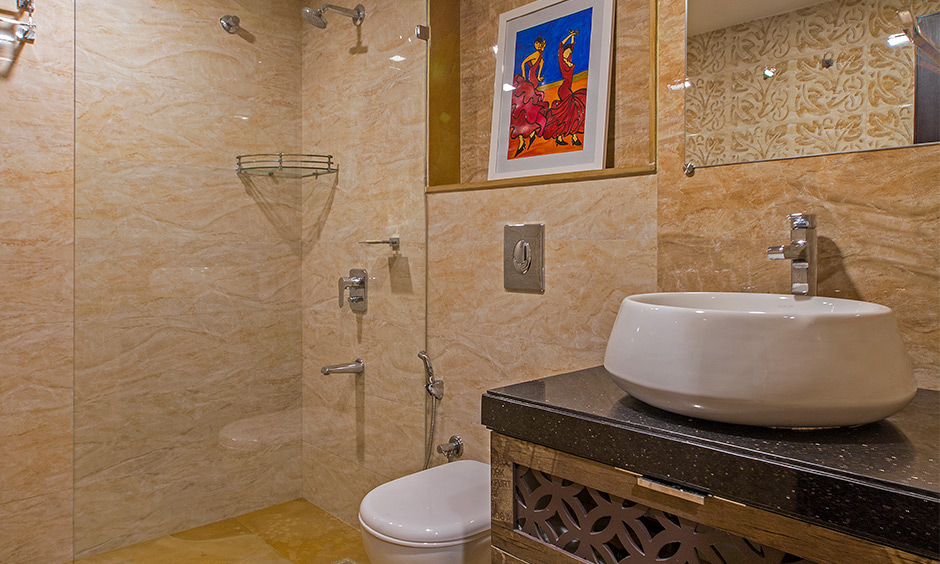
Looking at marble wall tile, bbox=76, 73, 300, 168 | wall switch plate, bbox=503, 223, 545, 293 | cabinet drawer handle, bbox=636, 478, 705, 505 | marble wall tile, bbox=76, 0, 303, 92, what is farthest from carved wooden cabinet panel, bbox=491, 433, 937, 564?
marble wall tile, bbox=76, 0, 303, 92

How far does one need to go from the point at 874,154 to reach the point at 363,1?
173 cm

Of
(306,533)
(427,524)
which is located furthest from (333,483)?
(427,524)

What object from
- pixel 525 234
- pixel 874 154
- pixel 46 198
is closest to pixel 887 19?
pixel 874 154

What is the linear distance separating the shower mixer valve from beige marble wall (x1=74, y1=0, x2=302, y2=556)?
0.55 ft

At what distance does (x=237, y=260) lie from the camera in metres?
2.02

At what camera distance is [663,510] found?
0.88 metres

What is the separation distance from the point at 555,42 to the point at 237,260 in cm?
127

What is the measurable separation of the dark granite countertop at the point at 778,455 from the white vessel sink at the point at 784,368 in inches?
1.5

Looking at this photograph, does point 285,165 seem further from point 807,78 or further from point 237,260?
point 807,78

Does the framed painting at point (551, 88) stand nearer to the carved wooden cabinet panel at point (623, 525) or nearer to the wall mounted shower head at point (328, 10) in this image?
the wall mounted shower head at point (328, 10)

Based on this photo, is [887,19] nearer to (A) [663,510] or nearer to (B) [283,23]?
(A) [663,510]

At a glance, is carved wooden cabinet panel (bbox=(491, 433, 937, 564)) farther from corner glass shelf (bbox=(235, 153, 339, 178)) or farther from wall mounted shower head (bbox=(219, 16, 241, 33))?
wall mounted shower head (bbox=(219, 16, 241, 33))

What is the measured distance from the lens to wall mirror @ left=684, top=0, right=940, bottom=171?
3.64 ft

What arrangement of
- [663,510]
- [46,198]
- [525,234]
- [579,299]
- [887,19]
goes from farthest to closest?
[46,198] → [525,234] → [579,299] → [887,19] → [663,510]
